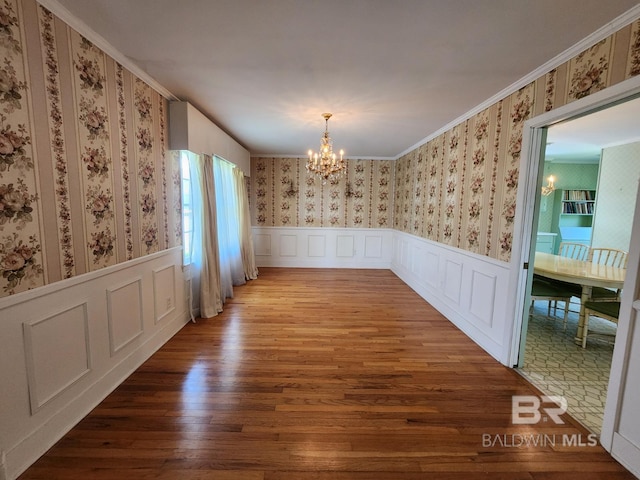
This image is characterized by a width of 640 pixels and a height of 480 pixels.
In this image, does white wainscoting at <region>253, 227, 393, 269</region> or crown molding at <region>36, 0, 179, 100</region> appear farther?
white wainscoting at <region>253, 227, 393, 269</region>

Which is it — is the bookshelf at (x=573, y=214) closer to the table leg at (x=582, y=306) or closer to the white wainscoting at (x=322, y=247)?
the white wainscoting at (x=322, y=247)

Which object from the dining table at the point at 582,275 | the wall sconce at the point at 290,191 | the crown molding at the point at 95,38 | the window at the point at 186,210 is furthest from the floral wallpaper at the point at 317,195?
the crown molding at the point at 95,38

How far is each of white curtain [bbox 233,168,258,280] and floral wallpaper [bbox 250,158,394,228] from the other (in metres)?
0.97

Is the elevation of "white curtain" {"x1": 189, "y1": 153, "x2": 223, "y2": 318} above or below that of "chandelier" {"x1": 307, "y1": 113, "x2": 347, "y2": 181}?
below

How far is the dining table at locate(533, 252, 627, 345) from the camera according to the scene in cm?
257

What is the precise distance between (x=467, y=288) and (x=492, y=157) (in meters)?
1.43

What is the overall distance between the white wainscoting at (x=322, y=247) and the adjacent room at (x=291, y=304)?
2435mm

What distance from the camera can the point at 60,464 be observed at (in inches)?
57.1

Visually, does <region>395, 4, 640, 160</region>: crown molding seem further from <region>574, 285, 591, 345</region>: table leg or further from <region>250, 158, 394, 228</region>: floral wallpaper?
<region>250, 158, 394, 228</region>: floral wallpaper

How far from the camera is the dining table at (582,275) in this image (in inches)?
101

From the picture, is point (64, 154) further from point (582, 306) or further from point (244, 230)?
point (582, 306)

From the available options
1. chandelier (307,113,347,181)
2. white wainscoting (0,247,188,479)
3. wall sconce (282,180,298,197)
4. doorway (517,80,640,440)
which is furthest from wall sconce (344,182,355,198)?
white wainscoting (0,247,188,479)

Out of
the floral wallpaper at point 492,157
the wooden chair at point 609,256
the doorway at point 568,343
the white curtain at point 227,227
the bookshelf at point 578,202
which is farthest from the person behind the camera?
the bookshelf at point 578,202

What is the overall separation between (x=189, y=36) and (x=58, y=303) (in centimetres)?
185
